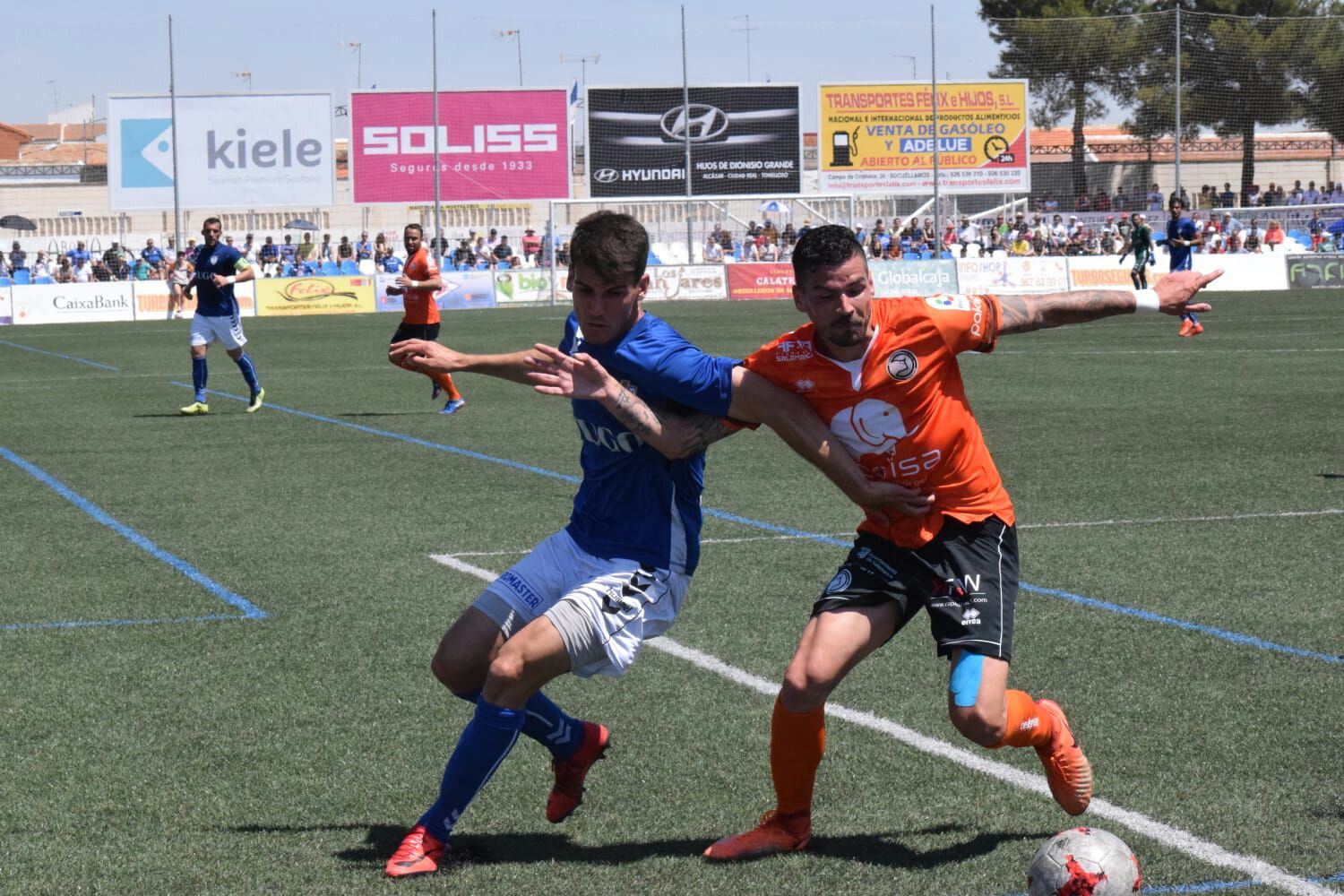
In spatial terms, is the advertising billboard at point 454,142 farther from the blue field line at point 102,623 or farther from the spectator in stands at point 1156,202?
the blue field line at point 102,623

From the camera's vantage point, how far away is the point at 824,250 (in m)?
4.64

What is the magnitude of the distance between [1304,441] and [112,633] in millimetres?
9950

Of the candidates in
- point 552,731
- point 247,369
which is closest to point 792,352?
point 552,731

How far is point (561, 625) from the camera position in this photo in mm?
4582

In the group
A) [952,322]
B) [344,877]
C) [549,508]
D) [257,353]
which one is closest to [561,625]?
[344,877]

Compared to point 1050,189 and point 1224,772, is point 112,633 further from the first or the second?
point 1050,189

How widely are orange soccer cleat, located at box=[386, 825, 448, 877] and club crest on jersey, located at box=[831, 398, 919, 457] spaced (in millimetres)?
1630

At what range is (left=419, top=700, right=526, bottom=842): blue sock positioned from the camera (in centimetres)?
462

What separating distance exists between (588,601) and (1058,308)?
5.34ft

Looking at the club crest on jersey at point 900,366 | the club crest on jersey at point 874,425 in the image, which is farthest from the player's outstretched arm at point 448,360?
the club crest on jersey at point 900,366

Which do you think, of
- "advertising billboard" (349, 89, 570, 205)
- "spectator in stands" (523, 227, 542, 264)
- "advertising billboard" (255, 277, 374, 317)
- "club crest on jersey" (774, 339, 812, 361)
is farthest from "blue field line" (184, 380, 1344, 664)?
"advertising billboard" (349, 89, 570, 205)

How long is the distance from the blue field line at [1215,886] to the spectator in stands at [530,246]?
51.0m

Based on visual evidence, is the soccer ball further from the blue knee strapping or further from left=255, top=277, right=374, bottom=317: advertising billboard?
left=255, top=277, right=374, bottom=317: advertising billboard

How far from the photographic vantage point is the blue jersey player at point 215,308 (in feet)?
58.2
